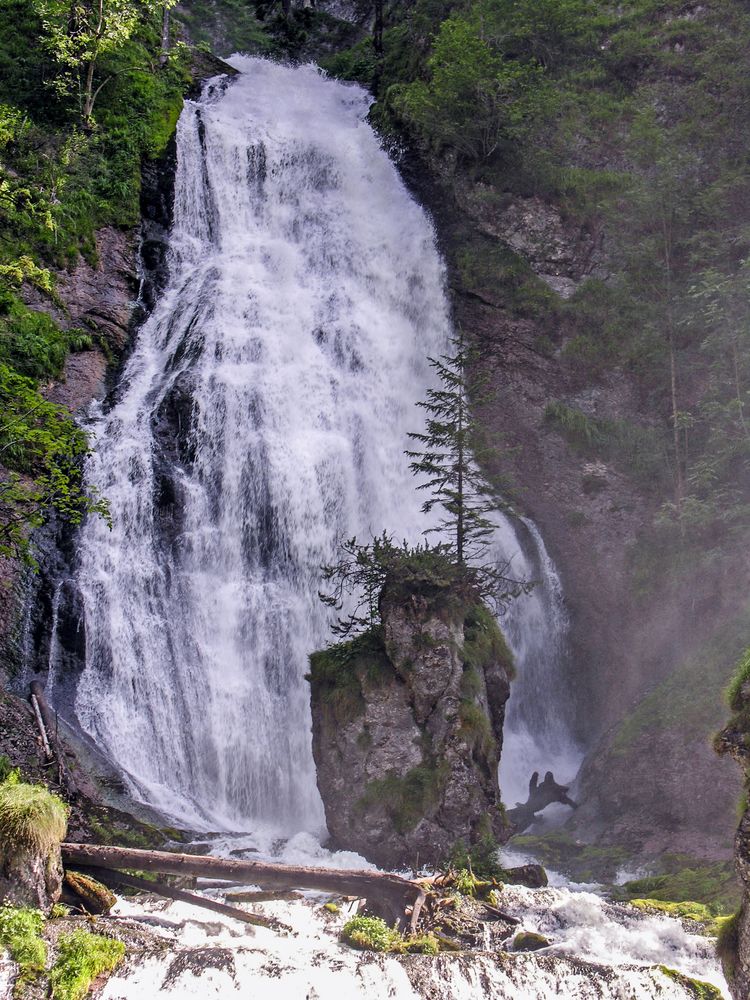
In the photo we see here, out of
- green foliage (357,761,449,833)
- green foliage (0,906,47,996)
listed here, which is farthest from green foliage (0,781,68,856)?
green foliage (357,761,449,833)

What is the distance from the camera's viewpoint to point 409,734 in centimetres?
1659

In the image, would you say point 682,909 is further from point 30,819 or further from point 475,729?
point 30,819

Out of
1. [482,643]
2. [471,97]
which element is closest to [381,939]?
[482,643]

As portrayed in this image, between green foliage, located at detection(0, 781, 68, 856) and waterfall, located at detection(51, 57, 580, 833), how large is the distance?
25.2ft

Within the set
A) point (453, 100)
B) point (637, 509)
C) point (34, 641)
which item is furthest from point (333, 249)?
point (34, 641)

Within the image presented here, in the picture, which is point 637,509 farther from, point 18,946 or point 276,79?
point 276,79

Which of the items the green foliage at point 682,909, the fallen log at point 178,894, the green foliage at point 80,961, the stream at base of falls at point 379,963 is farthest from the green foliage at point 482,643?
the green foliage at point 80,961

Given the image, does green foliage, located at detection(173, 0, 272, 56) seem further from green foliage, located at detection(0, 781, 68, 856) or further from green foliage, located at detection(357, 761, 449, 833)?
green foliage, located at detection(0, 781, 68, 856)

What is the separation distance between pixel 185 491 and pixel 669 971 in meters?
15.8

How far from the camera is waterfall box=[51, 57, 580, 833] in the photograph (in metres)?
18.0

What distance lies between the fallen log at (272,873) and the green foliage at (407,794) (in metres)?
4.67

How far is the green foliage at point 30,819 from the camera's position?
339 inches

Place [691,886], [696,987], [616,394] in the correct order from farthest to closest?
[616,394]
[691,886]
[696,987]

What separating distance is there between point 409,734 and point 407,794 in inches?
48.8
